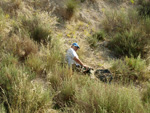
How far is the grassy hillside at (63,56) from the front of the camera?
3.22 meters

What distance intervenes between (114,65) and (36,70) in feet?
7.73

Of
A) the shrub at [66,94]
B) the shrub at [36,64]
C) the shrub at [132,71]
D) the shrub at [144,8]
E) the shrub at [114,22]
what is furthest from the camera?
the shrub at [144,8]

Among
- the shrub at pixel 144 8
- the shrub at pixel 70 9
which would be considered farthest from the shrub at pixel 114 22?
the shrub at pixel 70 9

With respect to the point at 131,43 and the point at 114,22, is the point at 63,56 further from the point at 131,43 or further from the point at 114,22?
the point at 114,22

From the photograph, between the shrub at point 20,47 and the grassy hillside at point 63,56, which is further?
the shrub at point 20,47

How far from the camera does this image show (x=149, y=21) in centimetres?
796

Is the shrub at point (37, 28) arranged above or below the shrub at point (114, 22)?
below

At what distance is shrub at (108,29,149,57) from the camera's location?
6.85 meters

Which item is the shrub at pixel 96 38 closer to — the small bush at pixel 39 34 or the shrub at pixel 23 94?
the small bush at pixel 39 34

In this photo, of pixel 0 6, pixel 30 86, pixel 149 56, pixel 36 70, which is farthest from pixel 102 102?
pixel 0 6

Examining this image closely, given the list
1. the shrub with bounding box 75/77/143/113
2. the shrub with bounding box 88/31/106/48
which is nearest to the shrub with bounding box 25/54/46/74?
the shrub with bounding box 75/77/143/113

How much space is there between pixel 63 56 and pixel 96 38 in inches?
90.0

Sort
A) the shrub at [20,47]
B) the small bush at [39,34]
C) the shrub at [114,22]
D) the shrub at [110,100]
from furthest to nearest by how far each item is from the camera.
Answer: the shrub at [114,22], the small bush at [39,34], the shrub at [20,47], the shrub at [110,100]

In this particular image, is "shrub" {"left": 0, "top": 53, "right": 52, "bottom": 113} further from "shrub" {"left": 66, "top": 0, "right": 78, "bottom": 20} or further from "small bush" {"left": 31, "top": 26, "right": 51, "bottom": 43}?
"shrub" {"left": 66, "top": 0, "right": 78, "bottom": 20}
